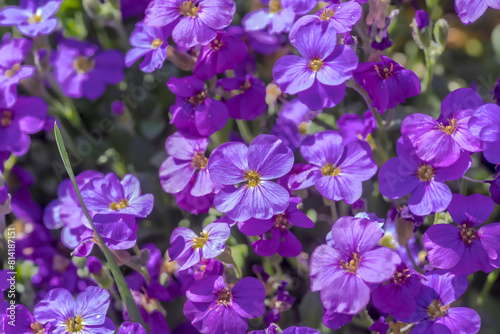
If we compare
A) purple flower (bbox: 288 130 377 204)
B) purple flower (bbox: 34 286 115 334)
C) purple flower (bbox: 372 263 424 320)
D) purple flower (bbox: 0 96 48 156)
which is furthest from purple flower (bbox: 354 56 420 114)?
purple flower (bbox: 0 96 48 156)

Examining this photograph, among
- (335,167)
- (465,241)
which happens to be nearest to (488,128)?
(465,241)

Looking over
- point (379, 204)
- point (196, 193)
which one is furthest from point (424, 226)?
point (196, 193)

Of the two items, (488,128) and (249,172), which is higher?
(488,128)

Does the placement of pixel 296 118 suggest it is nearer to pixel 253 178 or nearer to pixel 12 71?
pixel 253 178

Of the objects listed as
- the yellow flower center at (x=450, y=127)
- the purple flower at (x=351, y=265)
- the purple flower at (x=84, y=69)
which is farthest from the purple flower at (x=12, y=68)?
the yellow flower center at (x=450, y=127)

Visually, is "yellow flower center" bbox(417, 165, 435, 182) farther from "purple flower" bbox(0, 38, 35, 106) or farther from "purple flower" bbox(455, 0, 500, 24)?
"purple flower" bbox(0, 38, 35, 106)
